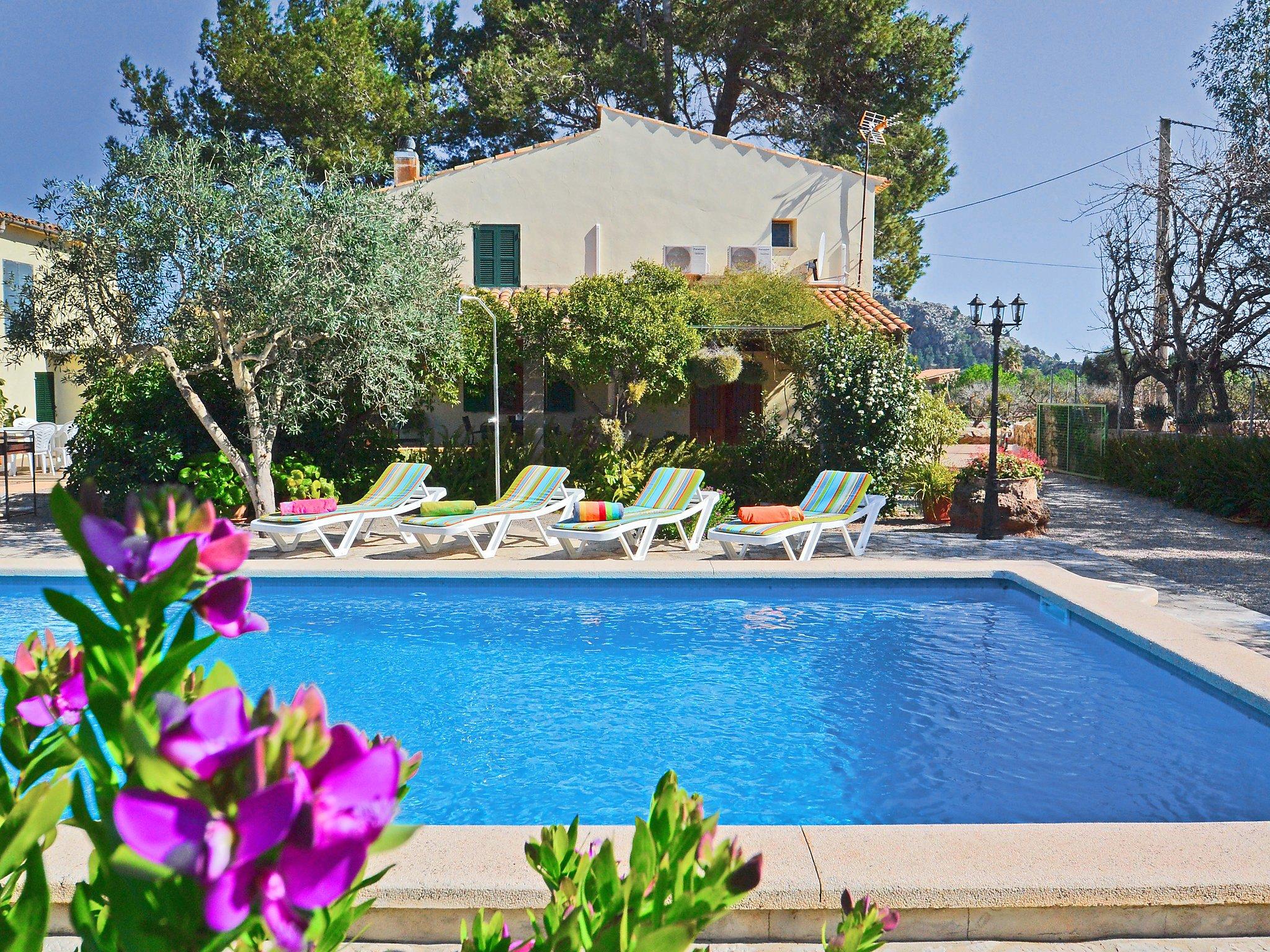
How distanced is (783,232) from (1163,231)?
7801 mm

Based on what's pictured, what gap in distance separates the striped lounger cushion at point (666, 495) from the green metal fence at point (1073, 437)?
40.8 ft

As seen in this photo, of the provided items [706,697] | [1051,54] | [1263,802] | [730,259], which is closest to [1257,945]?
[1263,802]

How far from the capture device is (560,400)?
19.4m

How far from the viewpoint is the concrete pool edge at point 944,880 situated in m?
3.56

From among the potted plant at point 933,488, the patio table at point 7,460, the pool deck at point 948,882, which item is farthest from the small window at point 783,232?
the pool deck at point 948,882

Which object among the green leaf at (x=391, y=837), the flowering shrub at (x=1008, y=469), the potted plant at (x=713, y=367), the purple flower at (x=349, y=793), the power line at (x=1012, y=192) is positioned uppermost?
the power line at (x=1012, y=192)

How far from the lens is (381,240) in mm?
12430

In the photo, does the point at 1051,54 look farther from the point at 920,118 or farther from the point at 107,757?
the point at 107,757

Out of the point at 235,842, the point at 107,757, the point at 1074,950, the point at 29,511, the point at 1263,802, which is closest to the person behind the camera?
the point at 235,842

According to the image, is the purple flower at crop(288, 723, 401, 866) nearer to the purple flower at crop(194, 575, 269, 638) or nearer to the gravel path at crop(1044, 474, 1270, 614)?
the purple flower at crop(194, 575, 269, 638)

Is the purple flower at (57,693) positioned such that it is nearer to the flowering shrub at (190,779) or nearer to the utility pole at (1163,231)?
the flowering shrub at (190,779)

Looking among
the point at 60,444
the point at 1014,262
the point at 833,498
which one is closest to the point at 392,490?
the point at 833,498

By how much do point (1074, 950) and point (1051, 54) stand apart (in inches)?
1026

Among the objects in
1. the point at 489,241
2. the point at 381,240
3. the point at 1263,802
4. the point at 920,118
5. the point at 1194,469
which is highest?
the point at 920,118
